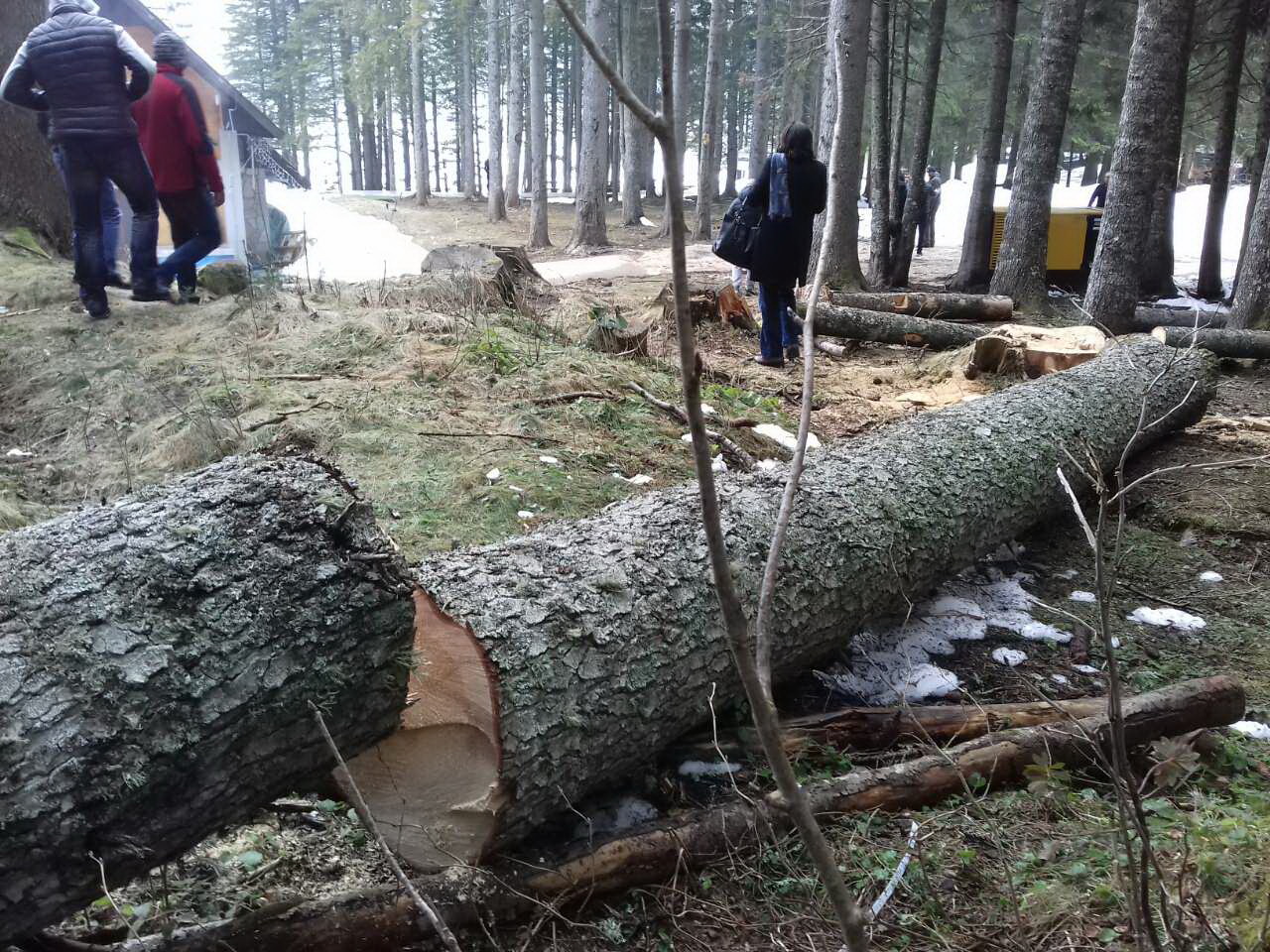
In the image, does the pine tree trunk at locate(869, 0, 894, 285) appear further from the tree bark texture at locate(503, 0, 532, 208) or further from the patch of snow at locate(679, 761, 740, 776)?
the tree bark texture at locate(503, 0, 532, 208)

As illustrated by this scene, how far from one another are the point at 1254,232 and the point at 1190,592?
21.1ft

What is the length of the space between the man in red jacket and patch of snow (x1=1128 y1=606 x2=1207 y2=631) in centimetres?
715

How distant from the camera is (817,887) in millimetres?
2381

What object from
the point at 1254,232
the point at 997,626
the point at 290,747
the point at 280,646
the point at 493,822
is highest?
the point at 1254,232

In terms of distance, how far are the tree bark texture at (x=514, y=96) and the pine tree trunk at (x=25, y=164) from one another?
14.7 m

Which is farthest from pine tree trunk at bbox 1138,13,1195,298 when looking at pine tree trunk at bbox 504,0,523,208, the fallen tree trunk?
pine tree trunk at bbox 504,0,523,208

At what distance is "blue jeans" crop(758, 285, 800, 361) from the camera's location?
8.12 m

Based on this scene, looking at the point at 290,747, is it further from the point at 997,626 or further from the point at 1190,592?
the point at 1190,592

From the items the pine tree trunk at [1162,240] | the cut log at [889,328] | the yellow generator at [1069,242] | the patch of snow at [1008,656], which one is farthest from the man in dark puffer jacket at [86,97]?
the yellow generator at [1069,242]

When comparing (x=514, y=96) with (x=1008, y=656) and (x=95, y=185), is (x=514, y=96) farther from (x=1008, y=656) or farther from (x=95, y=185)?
(x=1008, y=656)

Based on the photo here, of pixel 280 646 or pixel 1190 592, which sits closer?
pixel 280 646

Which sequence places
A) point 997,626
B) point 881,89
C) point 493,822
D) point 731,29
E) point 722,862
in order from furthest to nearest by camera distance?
point 731,29, point 881,89, point 997,626, point 722,862, point 493,822

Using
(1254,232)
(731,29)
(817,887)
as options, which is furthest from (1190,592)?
(731,29)

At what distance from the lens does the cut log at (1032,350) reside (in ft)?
24.0
